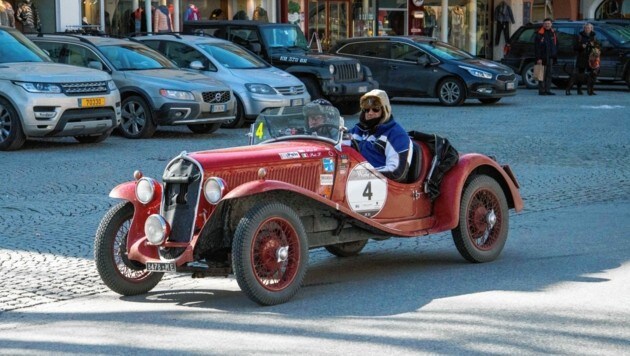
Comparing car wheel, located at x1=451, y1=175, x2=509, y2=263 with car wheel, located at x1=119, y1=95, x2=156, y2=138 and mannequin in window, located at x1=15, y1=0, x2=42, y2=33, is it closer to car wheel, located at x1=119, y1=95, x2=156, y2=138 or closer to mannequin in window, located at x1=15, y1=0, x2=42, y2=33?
car wheel, located at x1=119, y1=95, x2=156, y2=138

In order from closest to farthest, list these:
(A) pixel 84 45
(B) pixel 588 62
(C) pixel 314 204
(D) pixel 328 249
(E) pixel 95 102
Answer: (C) pixel 314 204, (D) pixel 328 249, (E) pixel 95 102, (A) pixel 84 45, (B) pixel 588 62

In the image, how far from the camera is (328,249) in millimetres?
10352

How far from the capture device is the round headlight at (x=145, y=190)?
856 centimetres

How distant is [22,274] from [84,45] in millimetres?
12235

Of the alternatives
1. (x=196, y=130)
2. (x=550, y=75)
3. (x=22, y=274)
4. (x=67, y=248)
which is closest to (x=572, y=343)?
(x=22, y=274)

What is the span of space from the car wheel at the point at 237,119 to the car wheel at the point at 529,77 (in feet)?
45.3

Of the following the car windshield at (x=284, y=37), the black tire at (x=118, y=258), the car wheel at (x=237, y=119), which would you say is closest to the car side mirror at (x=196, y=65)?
the car wheel at (x=237, y=119)

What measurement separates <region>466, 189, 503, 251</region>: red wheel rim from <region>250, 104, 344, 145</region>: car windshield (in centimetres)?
132

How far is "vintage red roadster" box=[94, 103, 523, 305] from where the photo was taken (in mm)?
8234

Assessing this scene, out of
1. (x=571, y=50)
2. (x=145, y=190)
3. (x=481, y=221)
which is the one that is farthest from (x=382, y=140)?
(x=571, y=50)

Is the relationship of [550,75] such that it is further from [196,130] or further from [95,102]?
[95,102]

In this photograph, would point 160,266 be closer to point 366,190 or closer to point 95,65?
point 366,190

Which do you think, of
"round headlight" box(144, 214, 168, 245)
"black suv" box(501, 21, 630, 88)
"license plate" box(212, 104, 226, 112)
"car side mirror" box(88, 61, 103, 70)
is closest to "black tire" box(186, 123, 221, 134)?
"license plate" box(212, 104, 226, 112)

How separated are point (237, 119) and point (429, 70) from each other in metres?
7.20
